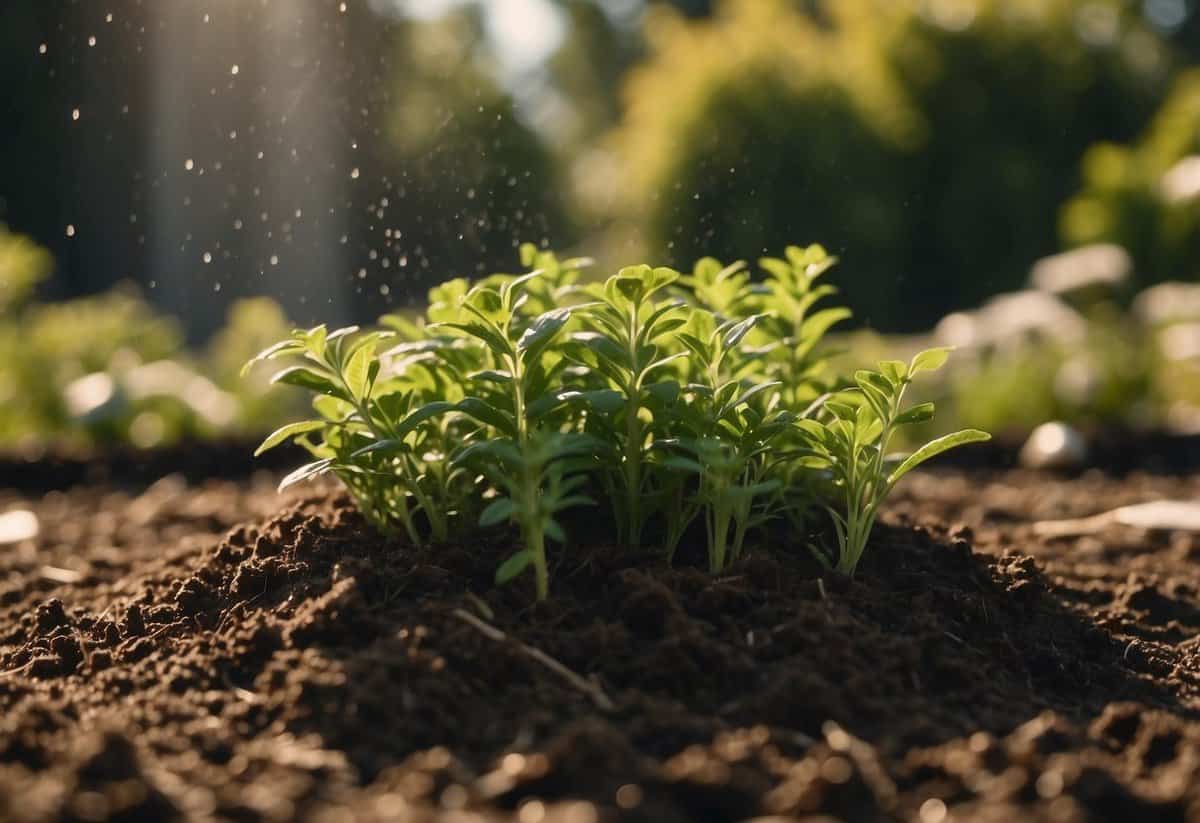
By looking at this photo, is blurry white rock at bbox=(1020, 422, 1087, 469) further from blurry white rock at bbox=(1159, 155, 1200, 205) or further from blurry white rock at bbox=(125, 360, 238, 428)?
blurry white rock at bbox=(1159, 155, 1200, 205)

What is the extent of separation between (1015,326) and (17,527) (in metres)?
6.31

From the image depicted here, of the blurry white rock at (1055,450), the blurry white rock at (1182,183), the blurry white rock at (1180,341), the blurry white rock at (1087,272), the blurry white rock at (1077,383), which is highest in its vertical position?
the blurry white rock at (1182,183)

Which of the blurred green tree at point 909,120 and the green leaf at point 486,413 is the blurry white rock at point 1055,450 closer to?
the green leaf at point 486,413

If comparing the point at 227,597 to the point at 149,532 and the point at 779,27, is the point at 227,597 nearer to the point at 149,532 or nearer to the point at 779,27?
the point at 149,532

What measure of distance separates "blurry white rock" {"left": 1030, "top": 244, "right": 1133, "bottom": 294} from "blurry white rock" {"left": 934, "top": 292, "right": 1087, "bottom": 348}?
1286 millimetres

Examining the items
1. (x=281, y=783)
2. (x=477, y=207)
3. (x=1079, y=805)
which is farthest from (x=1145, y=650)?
(x=477, y=207)

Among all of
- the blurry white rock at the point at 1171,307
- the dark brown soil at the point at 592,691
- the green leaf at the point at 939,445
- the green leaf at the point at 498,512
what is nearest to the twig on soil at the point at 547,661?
the dark brown soil at the point at 592,691

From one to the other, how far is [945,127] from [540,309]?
12541 mm

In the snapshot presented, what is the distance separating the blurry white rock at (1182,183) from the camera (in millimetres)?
10000

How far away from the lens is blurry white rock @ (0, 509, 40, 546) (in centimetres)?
386

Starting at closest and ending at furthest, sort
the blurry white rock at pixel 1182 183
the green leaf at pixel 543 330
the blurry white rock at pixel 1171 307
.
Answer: the green leaf at pixel 543 330
the blurry white rock at pixel 1171 307
the blurry white rock at pixel 1182 183

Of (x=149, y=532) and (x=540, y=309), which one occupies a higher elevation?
(x=540, y=309)

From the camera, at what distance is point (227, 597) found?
230 centimetres

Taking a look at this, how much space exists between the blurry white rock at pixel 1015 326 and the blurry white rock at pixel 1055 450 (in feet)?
6.95
